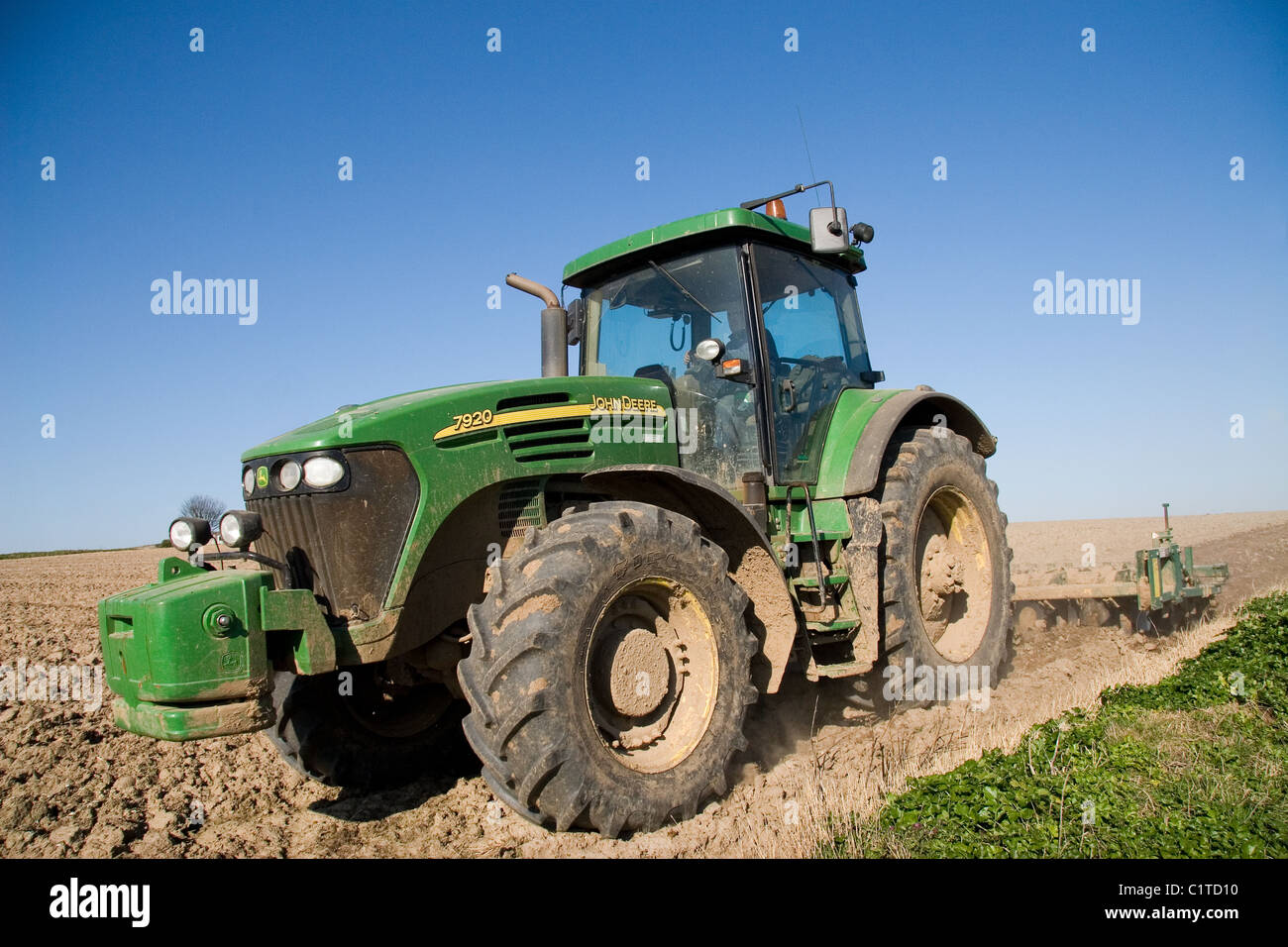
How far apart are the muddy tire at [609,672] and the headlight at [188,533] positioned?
1273 mm

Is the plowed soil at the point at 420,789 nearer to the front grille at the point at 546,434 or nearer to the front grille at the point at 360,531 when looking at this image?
the front grille at the point at 360,531

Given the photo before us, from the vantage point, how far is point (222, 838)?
357 cm

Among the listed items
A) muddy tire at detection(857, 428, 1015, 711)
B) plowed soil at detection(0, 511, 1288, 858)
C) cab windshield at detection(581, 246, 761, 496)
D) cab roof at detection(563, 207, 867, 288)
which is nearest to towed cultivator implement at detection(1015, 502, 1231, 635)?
plowed soil at detection(0, 511, 1288, 858)

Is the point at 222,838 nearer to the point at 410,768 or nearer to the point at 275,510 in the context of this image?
the point at 410,768

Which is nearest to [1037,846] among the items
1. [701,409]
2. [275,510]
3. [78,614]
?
[701,409]

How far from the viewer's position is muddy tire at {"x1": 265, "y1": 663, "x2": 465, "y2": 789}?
4.09 metres

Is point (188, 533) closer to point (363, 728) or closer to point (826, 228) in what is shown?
point (363, 728)

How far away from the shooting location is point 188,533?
141 inches

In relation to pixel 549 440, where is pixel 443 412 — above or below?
above

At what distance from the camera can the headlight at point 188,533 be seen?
3586 mm

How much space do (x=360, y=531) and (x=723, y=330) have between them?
2325mm

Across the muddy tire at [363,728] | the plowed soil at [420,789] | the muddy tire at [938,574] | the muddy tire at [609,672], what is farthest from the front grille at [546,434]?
the muddy tire at [938,574]

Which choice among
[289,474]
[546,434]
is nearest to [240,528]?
[289,474]

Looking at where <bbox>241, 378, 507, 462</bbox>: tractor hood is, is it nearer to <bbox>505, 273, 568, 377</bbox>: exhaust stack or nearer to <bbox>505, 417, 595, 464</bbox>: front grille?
<bbox>505, 417, 595, 464</bbox>: front grille
